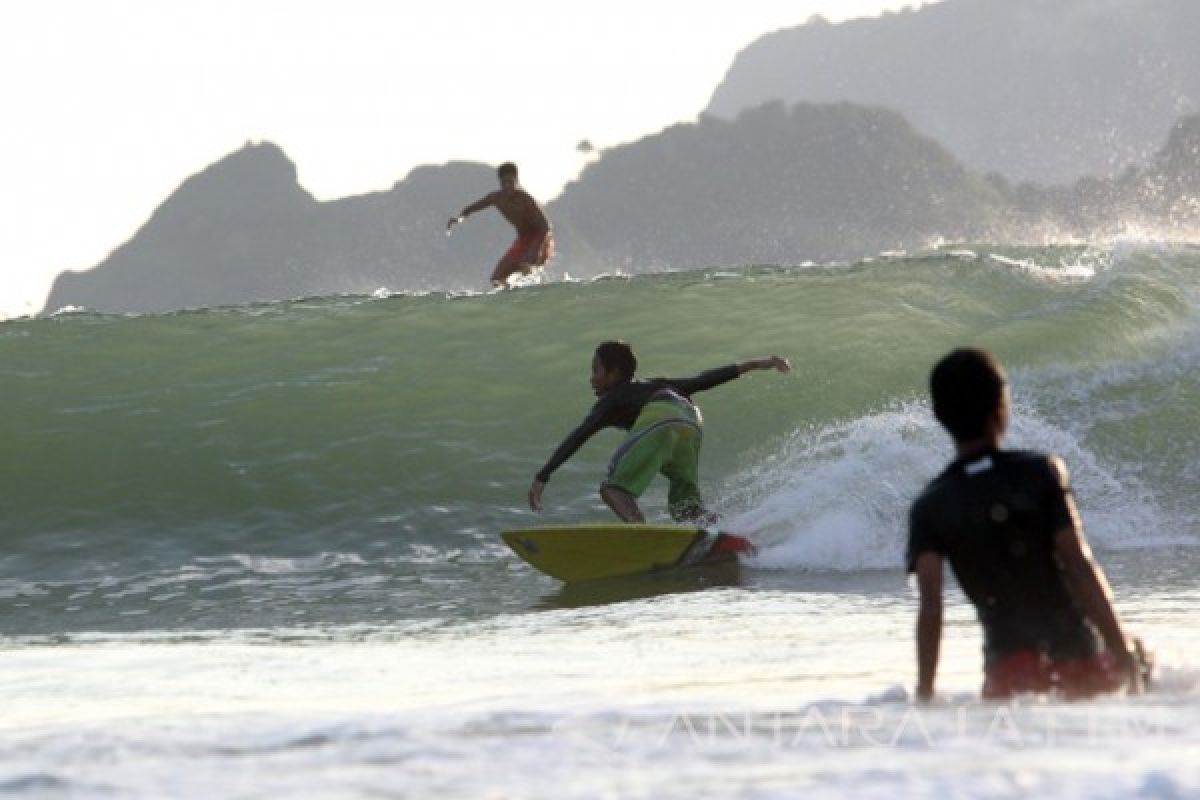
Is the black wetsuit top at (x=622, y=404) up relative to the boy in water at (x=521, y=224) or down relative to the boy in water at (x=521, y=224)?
down

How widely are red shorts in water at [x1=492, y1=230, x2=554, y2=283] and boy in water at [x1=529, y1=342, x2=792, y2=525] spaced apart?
8815 mm

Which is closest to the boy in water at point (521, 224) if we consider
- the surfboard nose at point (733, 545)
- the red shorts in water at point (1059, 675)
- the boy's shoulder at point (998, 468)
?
the surfboard nose at point (733, 545)

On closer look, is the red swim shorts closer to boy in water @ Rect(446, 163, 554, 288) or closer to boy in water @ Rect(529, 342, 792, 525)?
boy in water @ Rect(446, 163, 554, 288)

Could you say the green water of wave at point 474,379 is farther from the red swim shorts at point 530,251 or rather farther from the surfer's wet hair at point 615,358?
the surfer's wet hair at point 615,358

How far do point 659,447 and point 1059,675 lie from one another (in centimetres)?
604

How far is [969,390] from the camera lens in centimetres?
393

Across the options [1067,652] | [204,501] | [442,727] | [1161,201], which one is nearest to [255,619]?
[204,501]

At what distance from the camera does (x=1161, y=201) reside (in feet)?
425

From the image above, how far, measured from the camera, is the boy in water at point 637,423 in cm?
986

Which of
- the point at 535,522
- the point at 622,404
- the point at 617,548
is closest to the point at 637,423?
the point at 622,404

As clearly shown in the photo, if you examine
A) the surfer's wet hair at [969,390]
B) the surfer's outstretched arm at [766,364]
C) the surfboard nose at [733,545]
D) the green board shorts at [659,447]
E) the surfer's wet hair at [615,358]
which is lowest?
the surfboard nose at [733,545]

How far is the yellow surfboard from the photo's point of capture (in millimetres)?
9469

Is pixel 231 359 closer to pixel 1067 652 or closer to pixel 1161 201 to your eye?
pixel 1067 652

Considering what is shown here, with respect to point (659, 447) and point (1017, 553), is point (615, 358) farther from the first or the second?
point (1017, 553)
